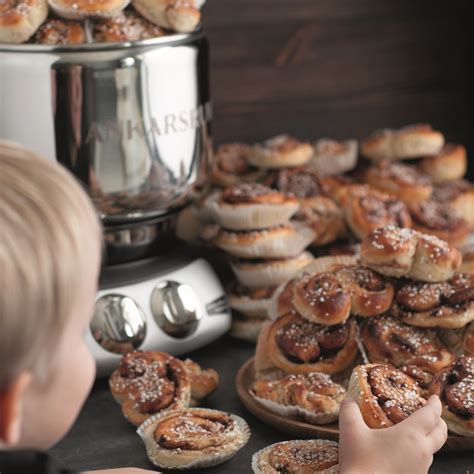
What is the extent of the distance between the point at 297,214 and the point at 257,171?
134 mm

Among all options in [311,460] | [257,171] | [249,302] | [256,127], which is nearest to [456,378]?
[311,460]

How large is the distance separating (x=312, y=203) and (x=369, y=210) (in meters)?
0.09

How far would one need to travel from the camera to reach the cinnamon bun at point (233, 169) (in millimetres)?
1602

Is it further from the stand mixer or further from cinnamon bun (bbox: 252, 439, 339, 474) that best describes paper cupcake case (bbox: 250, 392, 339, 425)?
the stand mixer

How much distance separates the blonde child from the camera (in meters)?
0.63

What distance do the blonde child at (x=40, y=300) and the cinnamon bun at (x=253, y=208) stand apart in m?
0.68

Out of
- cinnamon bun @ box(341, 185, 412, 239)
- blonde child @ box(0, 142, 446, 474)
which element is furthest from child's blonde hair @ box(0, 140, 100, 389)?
cinnamon bun @ box(341, 185, 412, 239)

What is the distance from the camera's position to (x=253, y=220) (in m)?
1.42

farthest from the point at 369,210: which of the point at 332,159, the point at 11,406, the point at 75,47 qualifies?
the point at 11,406

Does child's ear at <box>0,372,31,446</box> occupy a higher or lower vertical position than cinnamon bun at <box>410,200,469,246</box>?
higher

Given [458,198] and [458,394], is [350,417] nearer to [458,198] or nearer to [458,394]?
[458,394]

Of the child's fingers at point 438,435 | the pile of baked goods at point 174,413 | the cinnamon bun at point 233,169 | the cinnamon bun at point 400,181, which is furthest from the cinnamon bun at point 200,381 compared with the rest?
the cinnamon bun at point 400,181

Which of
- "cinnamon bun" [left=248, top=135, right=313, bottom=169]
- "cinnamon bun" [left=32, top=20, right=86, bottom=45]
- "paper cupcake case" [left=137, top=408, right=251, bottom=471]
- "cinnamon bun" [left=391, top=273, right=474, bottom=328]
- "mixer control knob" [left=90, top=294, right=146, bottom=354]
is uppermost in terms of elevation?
"cinnamon bun" [left=32, top=20, right=86, bottom=45]

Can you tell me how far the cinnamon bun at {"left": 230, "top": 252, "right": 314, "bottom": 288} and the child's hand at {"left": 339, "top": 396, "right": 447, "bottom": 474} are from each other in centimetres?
47
